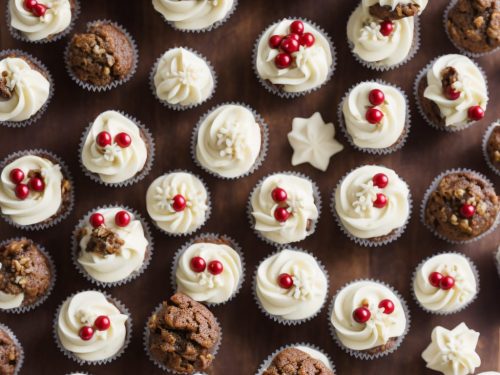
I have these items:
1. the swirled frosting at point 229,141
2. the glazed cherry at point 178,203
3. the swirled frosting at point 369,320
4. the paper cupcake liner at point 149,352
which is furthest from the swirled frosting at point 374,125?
the paper cupcake liner at point 149,352

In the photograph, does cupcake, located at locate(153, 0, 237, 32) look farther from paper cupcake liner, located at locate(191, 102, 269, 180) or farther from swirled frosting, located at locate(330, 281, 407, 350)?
swirled frosting, located at locate(330, 281, 407, 350)

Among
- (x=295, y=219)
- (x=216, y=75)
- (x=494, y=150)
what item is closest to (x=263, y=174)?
(x=295, y=219)

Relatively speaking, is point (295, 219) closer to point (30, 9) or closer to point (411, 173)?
point (411, 173)

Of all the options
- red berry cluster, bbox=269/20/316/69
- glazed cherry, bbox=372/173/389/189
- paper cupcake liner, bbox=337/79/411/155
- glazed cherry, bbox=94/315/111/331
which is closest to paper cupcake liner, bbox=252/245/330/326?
glazed cherry, bbox=372/173/389/189

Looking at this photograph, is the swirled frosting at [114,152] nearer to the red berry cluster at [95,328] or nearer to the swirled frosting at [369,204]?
the red berry cluster at [95,328]

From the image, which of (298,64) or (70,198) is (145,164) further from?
(298,64)

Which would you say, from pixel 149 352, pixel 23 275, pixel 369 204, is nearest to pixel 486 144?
pixel 369 204
